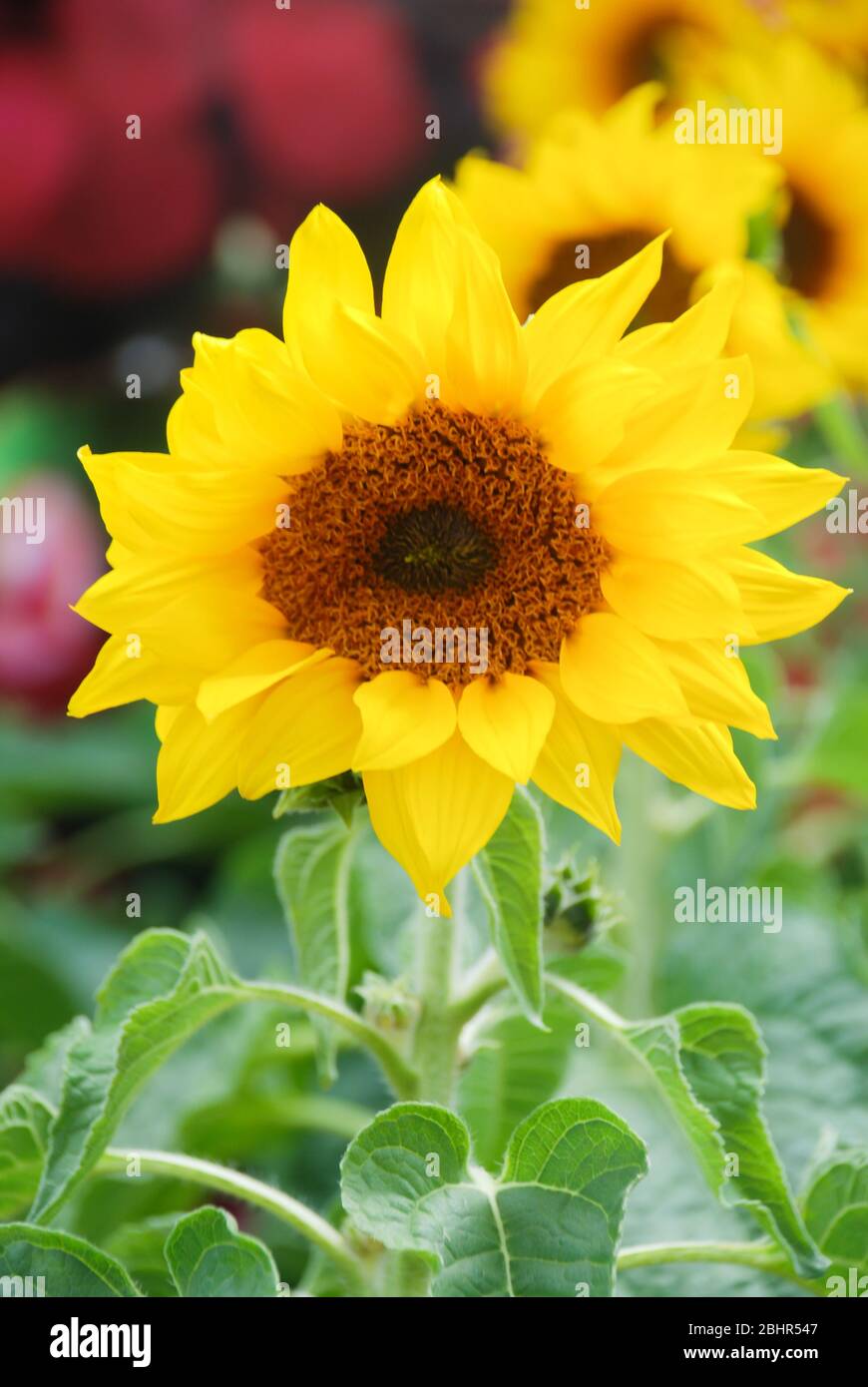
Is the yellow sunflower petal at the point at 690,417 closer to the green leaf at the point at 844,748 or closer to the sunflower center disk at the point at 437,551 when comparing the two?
the sunflower center disk at the point at 437,551

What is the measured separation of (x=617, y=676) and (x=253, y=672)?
3.3 inches

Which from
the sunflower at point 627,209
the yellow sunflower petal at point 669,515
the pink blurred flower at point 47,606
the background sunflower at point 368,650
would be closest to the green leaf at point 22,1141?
the background sunflower at point 368,650

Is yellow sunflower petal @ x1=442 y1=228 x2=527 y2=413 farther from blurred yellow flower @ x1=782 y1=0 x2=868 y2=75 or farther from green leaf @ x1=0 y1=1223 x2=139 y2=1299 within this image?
blurred yellow flower @ x1=782 y1=0 x2=868 y2=75

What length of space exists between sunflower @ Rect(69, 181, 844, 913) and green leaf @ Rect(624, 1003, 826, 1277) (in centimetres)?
6

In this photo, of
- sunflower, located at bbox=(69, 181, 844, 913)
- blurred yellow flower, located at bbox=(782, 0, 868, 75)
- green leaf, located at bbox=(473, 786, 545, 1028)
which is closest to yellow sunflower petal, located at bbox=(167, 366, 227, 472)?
sunflower, located at bbox=(69, 181, 844, 913)

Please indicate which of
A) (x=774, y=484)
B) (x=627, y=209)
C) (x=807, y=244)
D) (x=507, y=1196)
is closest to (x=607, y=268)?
(x=627, y=209)

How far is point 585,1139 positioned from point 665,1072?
0.03m

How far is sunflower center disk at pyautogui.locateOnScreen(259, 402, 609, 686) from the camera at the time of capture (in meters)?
0.38

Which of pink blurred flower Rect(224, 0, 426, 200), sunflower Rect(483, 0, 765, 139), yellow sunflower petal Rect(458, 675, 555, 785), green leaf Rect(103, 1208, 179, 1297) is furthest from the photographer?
pink blurred flower Rect(224, 0, 426, 200)

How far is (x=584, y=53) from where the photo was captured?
0.87 metres

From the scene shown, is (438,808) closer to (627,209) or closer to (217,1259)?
(217,1259)

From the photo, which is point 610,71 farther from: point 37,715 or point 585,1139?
point 585,1139

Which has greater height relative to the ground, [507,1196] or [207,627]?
[207,627]

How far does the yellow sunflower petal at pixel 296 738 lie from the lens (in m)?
0.37
